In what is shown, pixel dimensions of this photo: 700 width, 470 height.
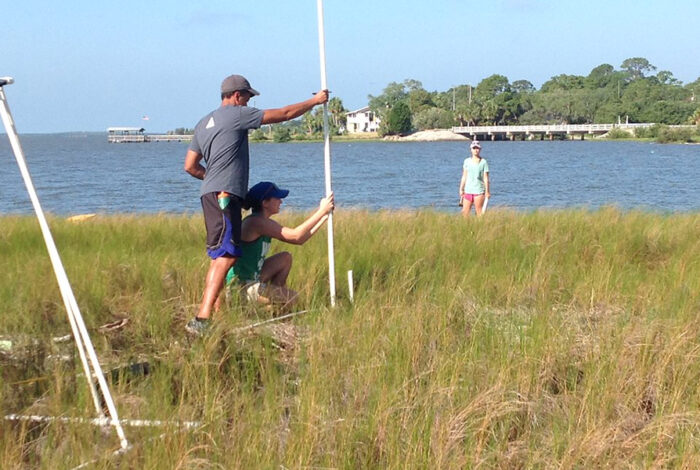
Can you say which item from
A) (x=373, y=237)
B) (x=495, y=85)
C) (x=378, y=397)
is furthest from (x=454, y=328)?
(x=495, y=85)

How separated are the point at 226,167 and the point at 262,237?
0.72 m

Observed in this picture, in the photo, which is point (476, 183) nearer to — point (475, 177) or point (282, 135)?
point (475, 177)

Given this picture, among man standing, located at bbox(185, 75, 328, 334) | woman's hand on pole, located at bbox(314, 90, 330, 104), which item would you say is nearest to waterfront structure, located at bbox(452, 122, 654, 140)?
woman's hand on pole, located at bbox(314, 90, 330, 104)

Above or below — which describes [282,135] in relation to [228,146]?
below

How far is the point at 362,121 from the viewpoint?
557ft

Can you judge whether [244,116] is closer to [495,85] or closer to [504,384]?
[504,384]

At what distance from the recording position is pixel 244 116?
5.66 m

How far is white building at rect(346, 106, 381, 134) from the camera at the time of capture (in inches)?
6634

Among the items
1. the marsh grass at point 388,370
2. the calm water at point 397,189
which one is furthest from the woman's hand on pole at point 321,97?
the calm water at point 397,189

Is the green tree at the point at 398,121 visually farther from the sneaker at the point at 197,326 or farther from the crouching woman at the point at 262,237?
the sneaker at the point at 197,326

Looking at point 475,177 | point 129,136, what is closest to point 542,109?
point 129,136

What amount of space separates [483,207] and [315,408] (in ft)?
31.4

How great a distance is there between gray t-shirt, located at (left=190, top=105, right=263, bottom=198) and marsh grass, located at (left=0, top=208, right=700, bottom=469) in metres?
0.84

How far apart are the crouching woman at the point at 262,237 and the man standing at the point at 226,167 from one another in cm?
29
